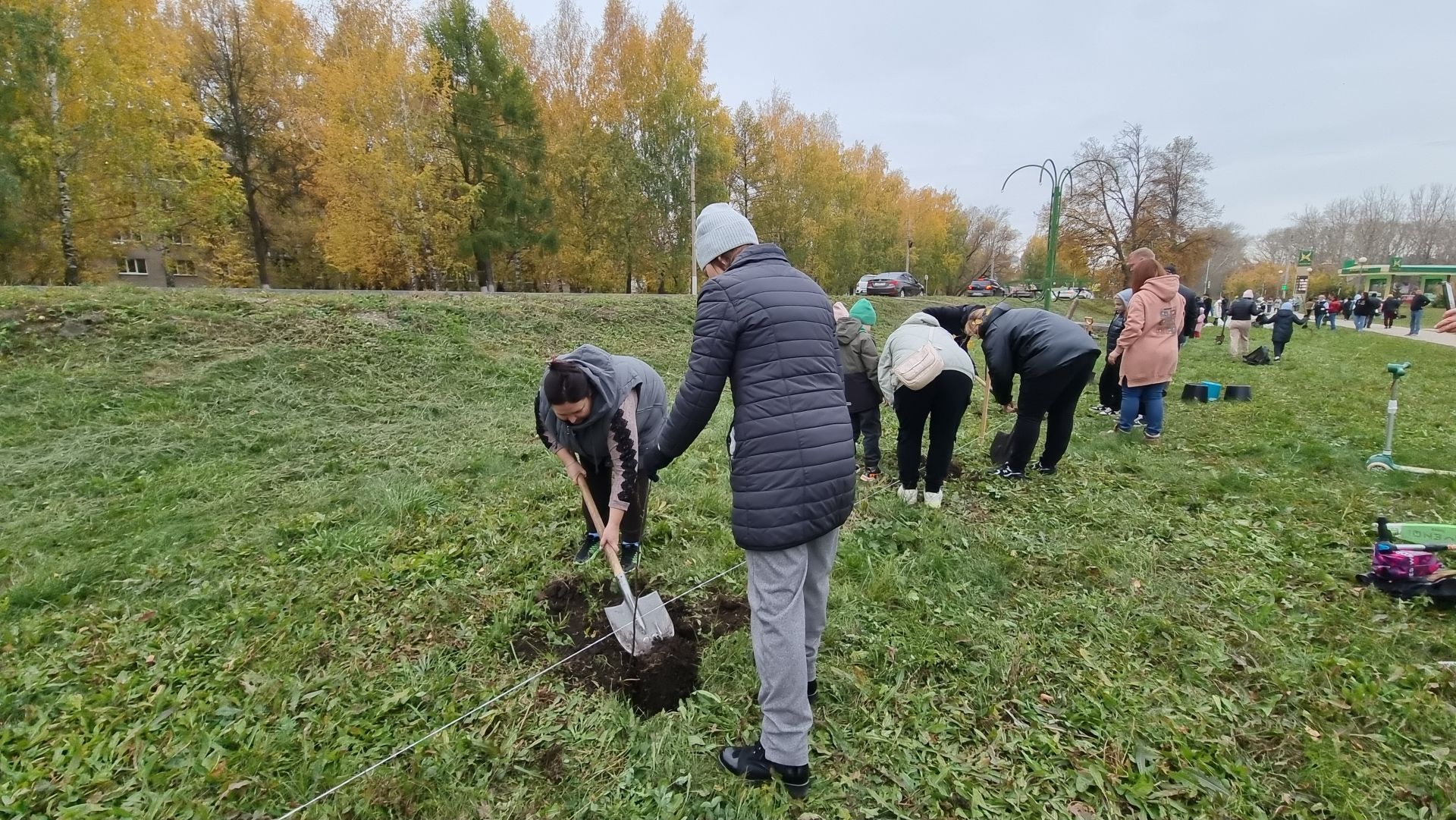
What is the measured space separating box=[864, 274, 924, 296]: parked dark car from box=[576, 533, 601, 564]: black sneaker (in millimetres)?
23922

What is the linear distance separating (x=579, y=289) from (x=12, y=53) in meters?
13.9

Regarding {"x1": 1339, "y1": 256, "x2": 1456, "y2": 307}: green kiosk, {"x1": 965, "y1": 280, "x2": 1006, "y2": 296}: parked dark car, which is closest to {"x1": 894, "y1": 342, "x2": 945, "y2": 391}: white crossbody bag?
{"x1": 965, "y1": 280, "x2": 1006, "y2": 296}: parked dark car

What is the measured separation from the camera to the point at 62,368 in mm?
5945

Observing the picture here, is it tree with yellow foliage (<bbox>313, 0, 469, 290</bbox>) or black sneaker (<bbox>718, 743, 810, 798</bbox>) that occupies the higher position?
tree with yellow foliage (<bbox>313, 0, 469, 290</bbox>)

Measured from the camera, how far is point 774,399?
171 cm

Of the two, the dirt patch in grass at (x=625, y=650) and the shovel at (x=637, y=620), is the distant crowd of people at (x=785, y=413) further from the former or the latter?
the dirt patch in grass at (x=625, y=650)

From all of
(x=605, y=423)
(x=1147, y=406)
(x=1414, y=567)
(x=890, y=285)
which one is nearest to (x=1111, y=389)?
(x=1147, y=406)

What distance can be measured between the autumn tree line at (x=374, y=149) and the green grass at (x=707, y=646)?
372 inches

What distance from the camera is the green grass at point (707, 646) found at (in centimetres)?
188

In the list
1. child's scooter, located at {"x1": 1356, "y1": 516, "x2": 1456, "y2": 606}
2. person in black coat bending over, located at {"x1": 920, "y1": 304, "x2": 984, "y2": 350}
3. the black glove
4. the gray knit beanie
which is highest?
the gray knit beanie

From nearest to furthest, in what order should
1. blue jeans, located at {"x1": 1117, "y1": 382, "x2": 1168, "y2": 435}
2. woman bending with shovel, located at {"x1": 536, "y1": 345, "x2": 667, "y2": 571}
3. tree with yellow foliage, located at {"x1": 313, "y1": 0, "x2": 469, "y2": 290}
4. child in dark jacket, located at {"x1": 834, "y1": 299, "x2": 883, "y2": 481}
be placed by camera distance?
woman bending with shovel, located at {"x1": 536, "y1": 345, "x2": 667, "y2": 571}
child in dark jacket, located at {"x1": 834, "y1": 299, "x2": 883, "y2": 481}
blue jeans, located at {"x1": 1117, "y1": 382, "x2": 1168, "y2": 435}
tree with yellow foliage, located at {"x1": 313, "y1": 0, "x2": 469, "y2": 290}

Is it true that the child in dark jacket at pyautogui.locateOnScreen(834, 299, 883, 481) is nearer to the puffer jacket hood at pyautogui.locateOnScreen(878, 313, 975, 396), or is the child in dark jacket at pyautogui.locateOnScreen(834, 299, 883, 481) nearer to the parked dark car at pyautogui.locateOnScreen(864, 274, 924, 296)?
the puffer jacket hood at pyautogui.locateOnScreen(878, 313, 975, 396)

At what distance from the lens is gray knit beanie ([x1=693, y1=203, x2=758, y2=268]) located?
6.07 ft

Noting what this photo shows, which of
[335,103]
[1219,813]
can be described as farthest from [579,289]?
[1219,813]
